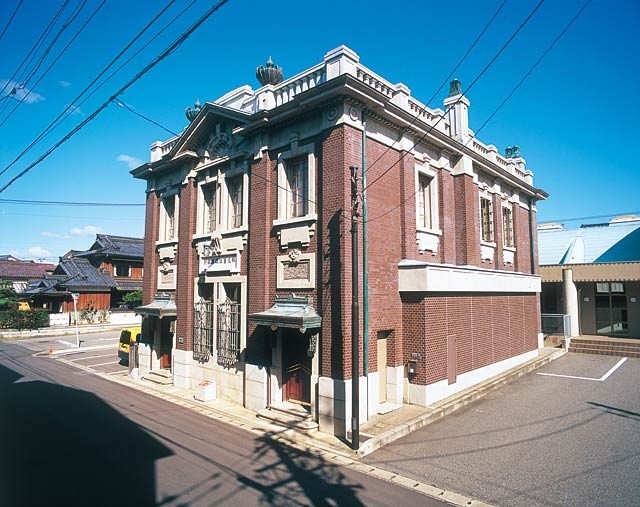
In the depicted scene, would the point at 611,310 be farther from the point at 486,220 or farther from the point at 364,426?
the point at 364,426

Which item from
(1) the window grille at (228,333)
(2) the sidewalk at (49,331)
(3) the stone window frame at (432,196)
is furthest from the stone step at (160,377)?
(2) the sidewalk at (49,331)

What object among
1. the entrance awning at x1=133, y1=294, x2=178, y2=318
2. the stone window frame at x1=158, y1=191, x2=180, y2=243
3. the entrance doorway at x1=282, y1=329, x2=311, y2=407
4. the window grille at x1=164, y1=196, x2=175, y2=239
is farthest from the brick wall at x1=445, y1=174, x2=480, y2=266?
the window grille at x1=164, y1=196, x2=175, y2=239

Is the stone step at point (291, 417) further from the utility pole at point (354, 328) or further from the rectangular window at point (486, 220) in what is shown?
the rectangular window at point (486, 220)

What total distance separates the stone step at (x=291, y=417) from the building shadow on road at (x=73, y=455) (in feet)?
9.52

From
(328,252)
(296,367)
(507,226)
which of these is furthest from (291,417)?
(507,226)

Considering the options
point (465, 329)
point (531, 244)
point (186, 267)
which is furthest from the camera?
point (531, 244)

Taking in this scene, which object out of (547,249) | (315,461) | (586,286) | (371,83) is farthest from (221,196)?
(547,249)

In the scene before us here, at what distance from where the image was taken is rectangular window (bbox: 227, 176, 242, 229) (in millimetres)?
14742

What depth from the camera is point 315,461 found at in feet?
29.0

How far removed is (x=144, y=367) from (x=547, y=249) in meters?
27.3

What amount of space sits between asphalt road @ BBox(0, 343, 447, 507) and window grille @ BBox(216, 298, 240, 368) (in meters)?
2.00

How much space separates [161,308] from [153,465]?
27.6ft

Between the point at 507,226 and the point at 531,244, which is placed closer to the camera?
the point at 507,226

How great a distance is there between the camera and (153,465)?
8.55 m
